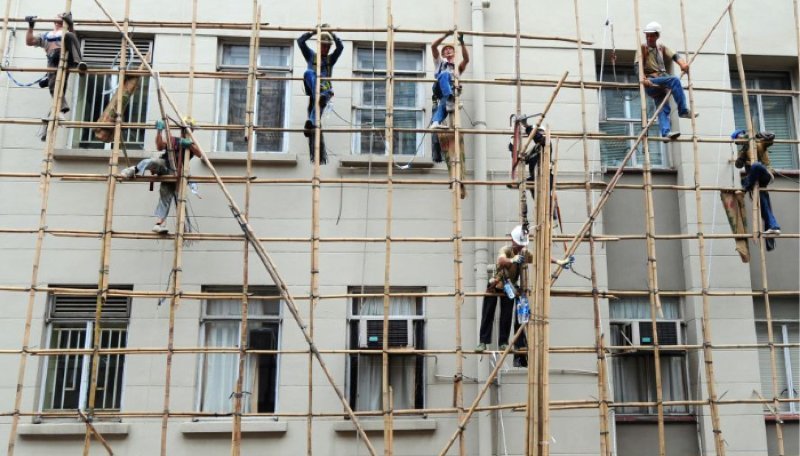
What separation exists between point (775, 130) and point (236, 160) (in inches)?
326

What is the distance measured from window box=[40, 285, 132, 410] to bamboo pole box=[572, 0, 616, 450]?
6157mm

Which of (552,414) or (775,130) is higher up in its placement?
(775,130)

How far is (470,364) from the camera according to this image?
12.8 meters

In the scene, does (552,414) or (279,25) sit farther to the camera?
(279,25)

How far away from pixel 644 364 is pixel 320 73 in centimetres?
609

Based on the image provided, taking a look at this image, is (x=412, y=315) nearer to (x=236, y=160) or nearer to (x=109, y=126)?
(x=236, y=160)

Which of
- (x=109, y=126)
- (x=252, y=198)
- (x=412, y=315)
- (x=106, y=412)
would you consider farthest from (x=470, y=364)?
(x=109, y=126)

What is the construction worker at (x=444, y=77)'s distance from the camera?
12.8 m

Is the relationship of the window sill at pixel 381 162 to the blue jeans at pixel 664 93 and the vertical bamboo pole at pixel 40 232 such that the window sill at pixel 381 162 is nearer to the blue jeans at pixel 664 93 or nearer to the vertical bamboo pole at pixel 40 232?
the blue jeans at pixel 664 93

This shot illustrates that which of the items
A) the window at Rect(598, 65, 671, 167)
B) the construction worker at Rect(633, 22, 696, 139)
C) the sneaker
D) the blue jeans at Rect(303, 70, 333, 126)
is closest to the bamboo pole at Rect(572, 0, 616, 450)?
the window at Rect(598, 65, 671, 167)

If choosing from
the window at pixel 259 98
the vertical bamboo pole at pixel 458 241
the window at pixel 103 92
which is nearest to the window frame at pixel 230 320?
the window at pixel 259 98

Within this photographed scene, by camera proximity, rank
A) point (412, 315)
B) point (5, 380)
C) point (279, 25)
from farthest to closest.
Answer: point (279, 25), point (412, 315), point (5, 380)

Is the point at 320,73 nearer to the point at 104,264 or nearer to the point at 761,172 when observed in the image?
the point at 104,264

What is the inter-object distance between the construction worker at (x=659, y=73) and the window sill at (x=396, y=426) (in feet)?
16.6
